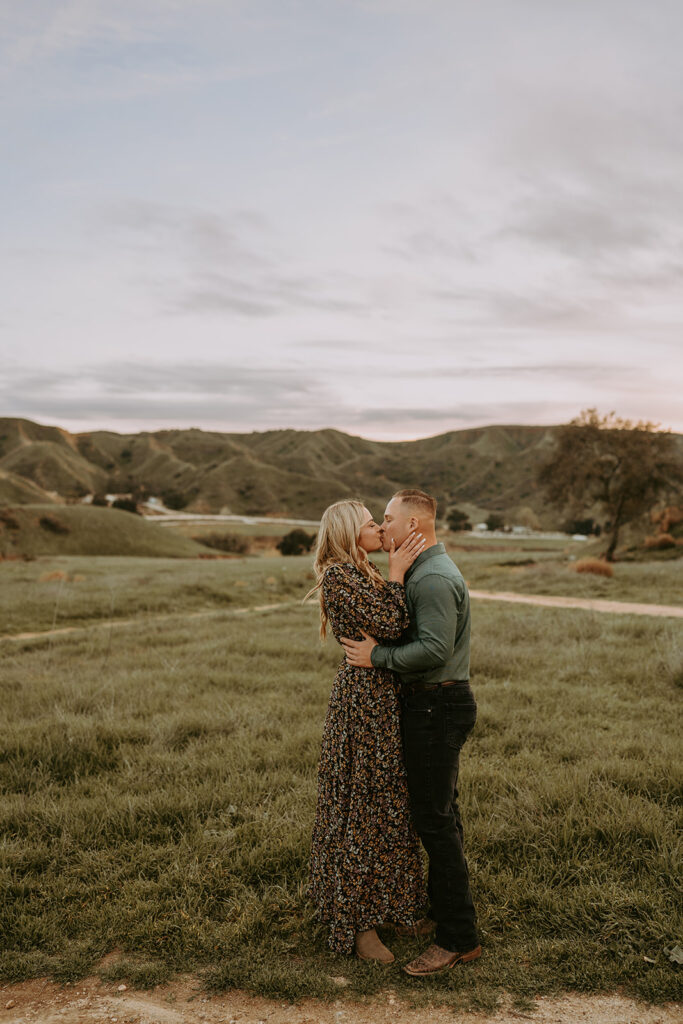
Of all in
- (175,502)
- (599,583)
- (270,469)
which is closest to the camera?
(599,583)

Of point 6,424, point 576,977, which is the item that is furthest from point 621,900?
point 6,424

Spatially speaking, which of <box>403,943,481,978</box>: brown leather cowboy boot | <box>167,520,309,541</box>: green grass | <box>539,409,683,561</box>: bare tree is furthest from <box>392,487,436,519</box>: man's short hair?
<box>167,520,309,541</box>: green grass

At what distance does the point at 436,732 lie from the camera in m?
3.36

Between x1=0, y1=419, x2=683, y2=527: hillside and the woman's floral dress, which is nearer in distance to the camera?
the woman's floral dress

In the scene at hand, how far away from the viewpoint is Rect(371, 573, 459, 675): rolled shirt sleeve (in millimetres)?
3123

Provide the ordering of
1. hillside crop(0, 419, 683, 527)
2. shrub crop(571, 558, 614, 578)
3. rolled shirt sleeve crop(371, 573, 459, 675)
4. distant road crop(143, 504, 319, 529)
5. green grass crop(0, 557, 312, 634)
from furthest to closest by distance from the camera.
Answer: hillside crop(0, 419, 683, 527) → distant road crop(143, 504, 319, 529) → shrub crop(571, 558, 614, 578) → green grass crop(0, 557, 312, 634) → rolled shirt sleeve crop(371, 573, 459, 675)

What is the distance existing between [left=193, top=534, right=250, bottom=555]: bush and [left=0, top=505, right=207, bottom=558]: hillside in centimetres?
374

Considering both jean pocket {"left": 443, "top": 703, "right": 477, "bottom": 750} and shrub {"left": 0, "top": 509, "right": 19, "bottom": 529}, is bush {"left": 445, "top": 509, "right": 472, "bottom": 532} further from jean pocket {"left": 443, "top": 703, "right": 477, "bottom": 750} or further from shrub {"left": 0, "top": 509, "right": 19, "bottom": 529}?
jean pocket {"left": 443, "top": 703, "right": 477, "bottom": 750}

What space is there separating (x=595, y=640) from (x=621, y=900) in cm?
768

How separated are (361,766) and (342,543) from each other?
1.18 metres

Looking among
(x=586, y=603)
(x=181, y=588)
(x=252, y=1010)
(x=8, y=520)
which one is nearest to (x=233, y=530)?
(x=8, y=520)

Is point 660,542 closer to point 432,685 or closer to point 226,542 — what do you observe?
point 432,685

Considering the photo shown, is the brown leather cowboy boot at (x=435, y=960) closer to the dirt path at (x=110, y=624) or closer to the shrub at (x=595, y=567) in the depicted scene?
the dirt path at (x=110, y=624)

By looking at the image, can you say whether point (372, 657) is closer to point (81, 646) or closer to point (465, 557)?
point (81, 646)
